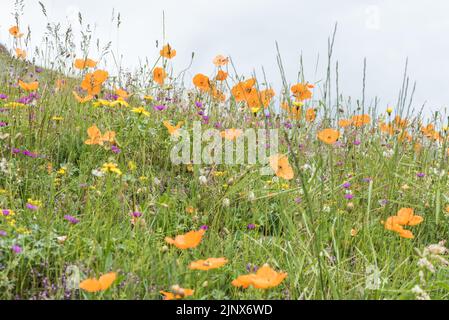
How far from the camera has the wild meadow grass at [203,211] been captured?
67.6 inches

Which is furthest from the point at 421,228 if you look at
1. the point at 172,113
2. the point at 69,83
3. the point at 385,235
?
the point at 69,83

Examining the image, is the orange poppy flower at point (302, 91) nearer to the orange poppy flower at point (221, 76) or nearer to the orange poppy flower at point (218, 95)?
the orange poppy flower at point (221, 76)

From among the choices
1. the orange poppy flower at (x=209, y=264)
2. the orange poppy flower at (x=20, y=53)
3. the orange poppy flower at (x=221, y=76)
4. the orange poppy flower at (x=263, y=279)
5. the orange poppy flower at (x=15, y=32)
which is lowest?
the orange poppy flower at (x=263, y=279)

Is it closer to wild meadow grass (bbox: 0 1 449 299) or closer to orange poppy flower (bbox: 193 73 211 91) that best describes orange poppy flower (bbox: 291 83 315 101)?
wild meadow grass (bbox: 0 1 449 299)

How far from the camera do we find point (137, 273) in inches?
70.1

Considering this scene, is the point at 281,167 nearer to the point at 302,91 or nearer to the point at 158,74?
the point at 302,91

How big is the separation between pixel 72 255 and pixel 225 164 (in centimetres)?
139

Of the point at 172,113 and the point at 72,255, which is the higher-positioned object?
the point at 172,113

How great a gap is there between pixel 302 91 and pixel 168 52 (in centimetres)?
109

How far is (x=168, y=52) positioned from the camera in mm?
3631

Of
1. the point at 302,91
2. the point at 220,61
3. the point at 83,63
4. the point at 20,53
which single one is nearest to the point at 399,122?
the point at 302,91

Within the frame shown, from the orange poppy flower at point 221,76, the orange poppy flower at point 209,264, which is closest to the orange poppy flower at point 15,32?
the orange poppy flower at point 221,76

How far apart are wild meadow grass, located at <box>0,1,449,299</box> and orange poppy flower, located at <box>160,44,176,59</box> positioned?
1cm
